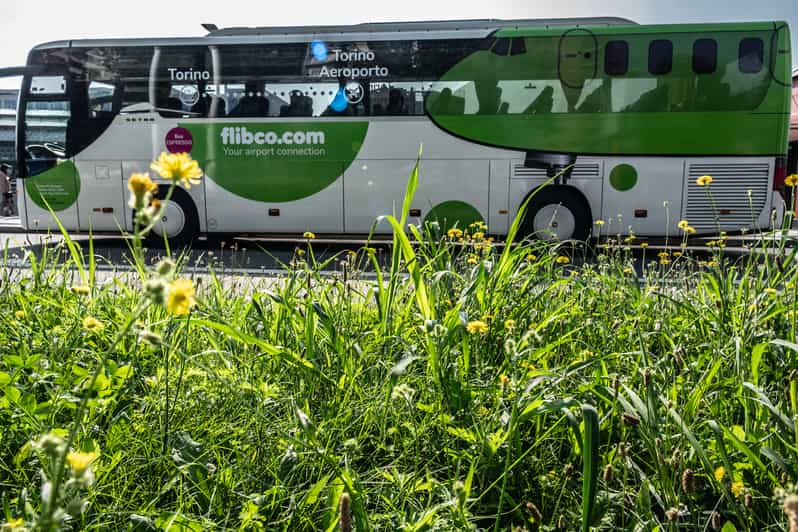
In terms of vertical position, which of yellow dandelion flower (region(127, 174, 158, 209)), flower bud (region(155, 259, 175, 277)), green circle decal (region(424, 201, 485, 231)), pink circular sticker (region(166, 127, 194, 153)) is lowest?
green circle decal (region(424, 201, 485, 231))

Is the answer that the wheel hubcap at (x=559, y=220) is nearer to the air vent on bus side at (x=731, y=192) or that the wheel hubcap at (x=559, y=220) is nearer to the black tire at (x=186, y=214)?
the air vent on bus side at (x=731, y=192)

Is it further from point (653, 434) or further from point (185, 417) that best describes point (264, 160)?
point (653, 434)

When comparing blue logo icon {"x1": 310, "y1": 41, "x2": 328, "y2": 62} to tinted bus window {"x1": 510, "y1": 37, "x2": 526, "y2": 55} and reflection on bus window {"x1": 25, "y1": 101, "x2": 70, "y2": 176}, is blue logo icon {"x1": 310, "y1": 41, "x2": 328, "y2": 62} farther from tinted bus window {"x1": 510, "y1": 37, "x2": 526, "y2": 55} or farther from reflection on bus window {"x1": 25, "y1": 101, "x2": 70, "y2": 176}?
reflection on bus window {"x1": 25, "y1": 101, "x2": 70, "y2": 176}

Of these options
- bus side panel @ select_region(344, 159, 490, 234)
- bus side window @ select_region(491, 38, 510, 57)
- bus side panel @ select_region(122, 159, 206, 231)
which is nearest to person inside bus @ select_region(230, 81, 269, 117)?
bus side panel @ select_region(122, 159, 206, 231)

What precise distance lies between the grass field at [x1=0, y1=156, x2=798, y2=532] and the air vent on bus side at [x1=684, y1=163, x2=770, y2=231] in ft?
23.5

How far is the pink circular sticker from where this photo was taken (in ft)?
32.1

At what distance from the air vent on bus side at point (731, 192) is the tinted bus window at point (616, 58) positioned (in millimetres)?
1715

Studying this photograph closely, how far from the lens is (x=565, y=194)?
950 cm

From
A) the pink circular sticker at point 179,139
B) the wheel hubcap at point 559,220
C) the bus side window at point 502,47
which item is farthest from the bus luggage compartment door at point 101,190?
the wheel hubcap at point 559,220

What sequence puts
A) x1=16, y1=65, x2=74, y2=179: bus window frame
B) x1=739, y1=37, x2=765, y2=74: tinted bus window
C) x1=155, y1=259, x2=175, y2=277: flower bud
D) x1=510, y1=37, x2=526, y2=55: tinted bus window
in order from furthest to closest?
x1=16, y1=65, x2=74, y2=179: bus window frame → x1=510, y1=37, x2=526, y2=55: tinted bus window → x1=739, y1=37, x2=765, y2=74: tinted bus window → x1=155, y1=259, x2=175, y2=277: flower bud

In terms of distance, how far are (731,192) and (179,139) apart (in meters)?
8.25

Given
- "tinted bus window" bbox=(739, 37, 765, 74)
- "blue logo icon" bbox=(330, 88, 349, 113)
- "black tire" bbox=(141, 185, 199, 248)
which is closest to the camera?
"tinted bus window" bbox=(739, 37, 765, 74)

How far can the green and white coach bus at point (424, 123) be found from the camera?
8.96 metres

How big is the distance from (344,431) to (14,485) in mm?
845
